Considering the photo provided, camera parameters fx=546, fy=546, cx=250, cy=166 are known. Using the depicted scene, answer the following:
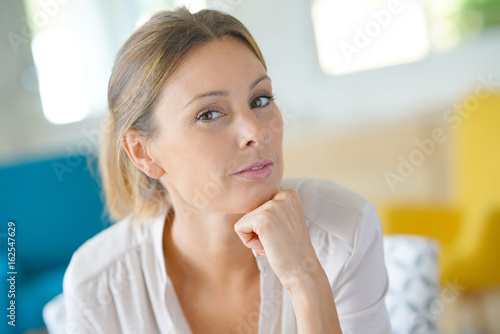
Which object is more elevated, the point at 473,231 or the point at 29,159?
the point at 29,159

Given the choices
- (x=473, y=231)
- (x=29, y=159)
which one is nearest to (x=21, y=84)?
(x=29, y=159)

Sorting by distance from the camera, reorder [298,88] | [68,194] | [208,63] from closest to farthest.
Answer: [208,63] → [68,194] → [298,88]

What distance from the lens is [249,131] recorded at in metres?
1.16

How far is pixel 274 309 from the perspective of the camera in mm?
1323

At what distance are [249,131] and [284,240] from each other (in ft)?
0.80

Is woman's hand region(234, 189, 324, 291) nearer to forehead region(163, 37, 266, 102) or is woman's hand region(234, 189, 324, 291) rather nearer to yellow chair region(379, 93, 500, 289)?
forehead region(163, 37, 266, 102)

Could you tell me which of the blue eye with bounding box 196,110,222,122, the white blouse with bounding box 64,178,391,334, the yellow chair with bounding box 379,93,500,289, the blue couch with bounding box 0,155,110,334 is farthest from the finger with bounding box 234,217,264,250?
the blue couch with bounding box 0,155,110,334

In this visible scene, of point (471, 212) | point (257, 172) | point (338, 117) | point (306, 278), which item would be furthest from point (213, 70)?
point (338, 117)

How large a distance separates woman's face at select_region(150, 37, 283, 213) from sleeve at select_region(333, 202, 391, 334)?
0.23 metres

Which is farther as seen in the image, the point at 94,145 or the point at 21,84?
the point at 21,84

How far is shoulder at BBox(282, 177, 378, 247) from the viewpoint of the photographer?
125cm

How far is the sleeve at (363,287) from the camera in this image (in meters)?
1.23

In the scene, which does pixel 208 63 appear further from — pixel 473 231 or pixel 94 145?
pixel 94 145

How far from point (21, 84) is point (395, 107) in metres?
2.41
